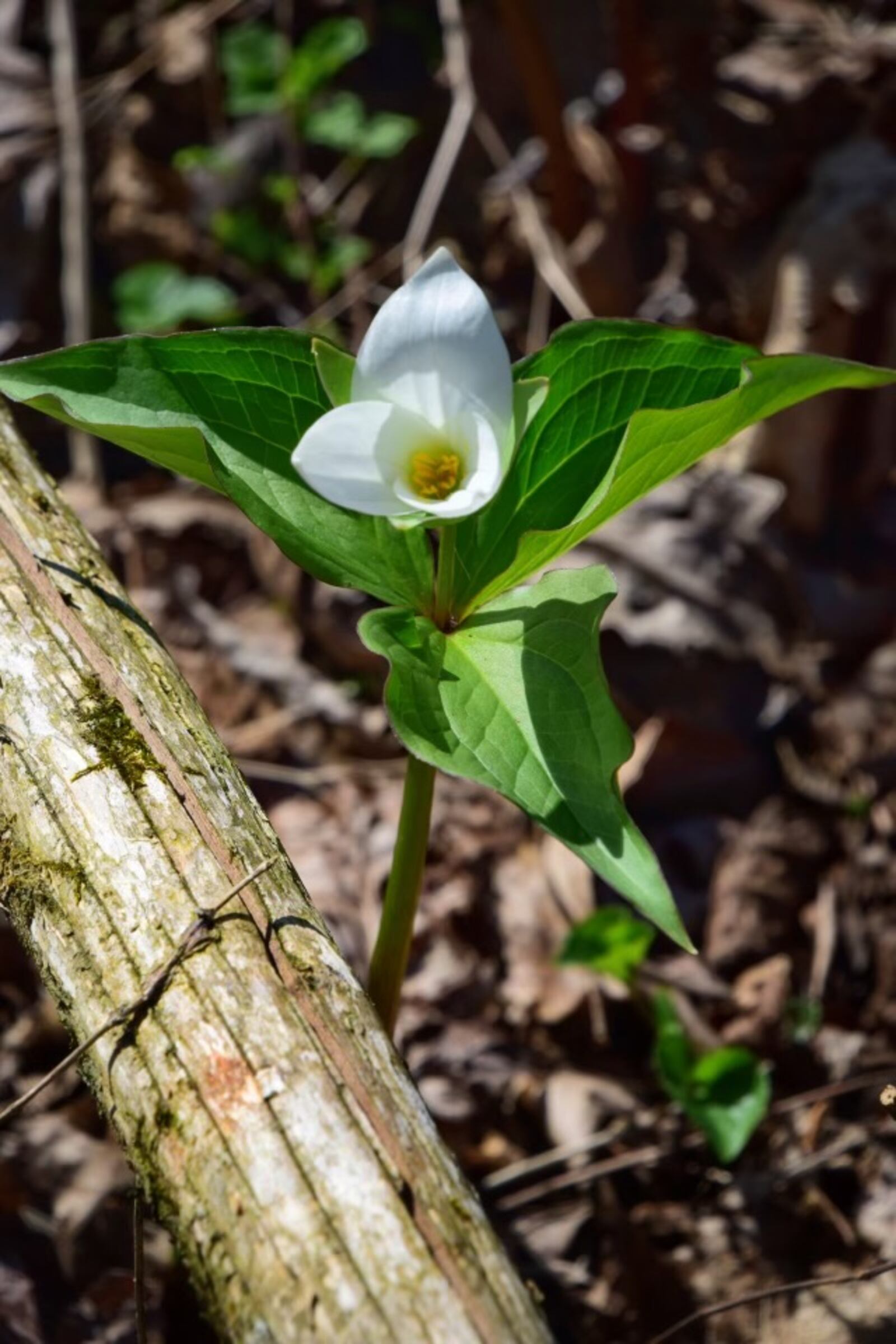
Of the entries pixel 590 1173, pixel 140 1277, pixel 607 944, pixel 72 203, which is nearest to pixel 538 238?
pixel 72 203

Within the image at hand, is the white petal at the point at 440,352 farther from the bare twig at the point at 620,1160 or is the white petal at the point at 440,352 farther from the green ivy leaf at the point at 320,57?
the green ivy leaf at the point at 320,57

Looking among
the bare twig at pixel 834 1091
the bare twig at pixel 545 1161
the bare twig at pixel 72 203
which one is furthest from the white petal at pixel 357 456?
the bare twig at pixel 72 203

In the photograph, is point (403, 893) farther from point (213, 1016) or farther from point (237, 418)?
point (237, 418)

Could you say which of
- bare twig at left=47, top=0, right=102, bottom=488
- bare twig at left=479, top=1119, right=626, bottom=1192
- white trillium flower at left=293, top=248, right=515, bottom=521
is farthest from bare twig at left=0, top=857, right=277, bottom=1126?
bare twig at left=47, top=0, right=102, bottom=488

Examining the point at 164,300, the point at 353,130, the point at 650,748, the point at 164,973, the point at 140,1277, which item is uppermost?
the point at 353,130

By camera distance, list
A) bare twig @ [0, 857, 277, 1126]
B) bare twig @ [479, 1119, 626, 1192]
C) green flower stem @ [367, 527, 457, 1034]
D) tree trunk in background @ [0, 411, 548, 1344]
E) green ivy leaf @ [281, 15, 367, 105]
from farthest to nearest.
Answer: green ivy leaf @ [281, 15, 367, 105], bare twig @ [479, 1119, 626, 1192], green flower stem @ [367, 527, 457, 1034], bare twig @ [0, 857, 277, 1126], tree trunk in background @ [0, 411, 548, 1344]

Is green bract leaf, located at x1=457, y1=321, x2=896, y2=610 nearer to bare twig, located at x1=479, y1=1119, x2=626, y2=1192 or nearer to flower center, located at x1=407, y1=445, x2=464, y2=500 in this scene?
flower center, located at x1=407, y1=445, x2=464, y2=500
